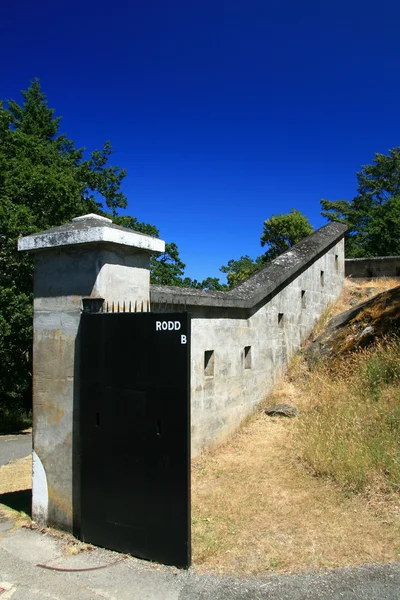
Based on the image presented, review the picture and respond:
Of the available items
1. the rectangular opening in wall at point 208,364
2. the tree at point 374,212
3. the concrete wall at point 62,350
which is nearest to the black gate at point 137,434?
the concrete wall at point 62,350

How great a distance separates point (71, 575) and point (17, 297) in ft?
30.8

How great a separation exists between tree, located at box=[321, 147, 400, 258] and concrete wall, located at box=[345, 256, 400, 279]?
14.3 m

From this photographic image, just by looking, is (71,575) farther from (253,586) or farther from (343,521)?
(343,521)

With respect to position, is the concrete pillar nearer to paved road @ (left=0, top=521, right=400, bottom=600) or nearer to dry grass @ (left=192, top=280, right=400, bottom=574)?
paved road @ (left=0, top=521, right=400, bottom=600)

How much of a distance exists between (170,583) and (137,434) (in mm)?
1111

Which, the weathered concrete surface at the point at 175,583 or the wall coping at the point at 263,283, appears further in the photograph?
the wall coping at the point at 263,283

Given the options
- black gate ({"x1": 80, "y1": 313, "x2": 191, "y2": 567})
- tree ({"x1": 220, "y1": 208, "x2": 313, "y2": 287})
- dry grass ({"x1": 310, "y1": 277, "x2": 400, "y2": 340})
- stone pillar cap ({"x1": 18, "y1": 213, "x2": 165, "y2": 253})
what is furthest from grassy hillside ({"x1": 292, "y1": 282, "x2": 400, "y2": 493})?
tree ({"x1": 220, "y1": 208, "x2": 313, "y2": 287})

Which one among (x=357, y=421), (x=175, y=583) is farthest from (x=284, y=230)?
(x=175, y=583)

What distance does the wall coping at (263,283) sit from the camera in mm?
6141

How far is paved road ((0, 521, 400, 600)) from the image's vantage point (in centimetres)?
310

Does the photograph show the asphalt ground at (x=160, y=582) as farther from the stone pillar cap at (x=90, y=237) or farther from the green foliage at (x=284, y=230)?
the green foliage at (x=284, y=230)

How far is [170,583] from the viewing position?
10.9 ft

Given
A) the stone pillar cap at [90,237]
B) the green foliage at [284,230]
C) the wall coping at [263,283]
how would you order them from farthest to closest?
the green foliage at [284,230]
the wall coping at [263,283]
the stone pillar cap at [90,237]

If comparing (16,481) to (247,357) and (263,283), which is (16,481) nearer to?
(247,357)
